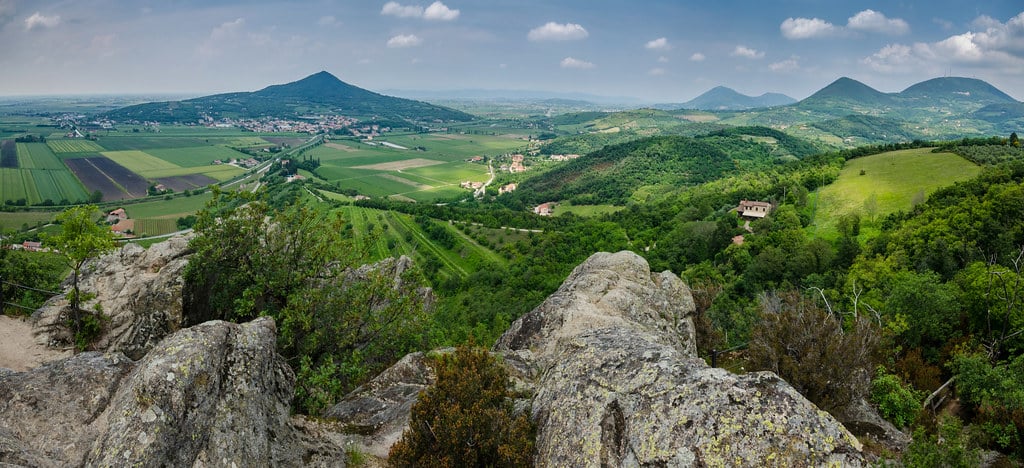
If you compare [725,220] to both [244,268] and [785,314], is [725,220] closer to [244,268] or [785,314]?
[785,314]

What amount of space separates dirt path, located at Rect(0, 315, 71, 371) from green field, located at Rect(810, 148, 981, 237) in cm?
7926

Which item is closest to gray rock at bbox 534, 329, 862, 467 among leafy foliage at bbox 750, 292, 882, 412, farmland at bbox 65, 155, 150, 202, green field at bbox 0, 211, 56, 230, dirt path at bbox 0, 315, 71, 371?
leafy foliage at bbox 750, 292, 882, 412

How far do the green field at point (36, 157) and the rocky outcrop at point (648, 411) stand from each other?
193m

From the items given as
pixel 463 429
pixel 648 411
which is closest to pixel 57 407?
pixel 463 429

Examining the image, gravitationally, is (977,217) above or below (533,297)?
above

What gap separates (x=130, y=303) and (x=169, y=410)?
13.5 meters

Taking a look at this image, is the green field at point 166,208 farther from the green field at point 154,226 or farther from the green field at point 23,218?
the green field at point 23,218

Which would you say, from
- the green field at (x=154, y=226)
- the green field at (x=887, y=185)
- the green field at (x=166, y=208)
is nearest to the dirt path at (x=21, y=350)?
the green field at (x=887, y=185)

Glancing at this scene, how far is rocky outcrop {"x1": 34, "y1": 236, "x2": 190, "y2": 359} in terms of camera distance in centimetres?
1698

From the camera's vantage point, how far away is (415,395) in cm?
1391

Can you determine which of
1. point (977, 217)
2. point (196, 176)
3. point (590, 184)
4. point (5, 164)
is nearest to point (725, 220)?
point (977, 217)

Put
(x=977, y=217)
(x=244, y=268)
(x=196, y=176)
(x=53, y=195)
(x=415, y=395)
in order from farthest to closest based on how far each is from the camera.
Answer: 1. (x=196, y=176)
2. (x=53, y=195)
3. (x=977, y=217)
4. (x=244, y=268)
5. (x=415, y=395)

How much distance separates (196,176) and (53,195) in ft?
150

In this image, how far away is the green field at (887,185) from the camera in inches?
2758
